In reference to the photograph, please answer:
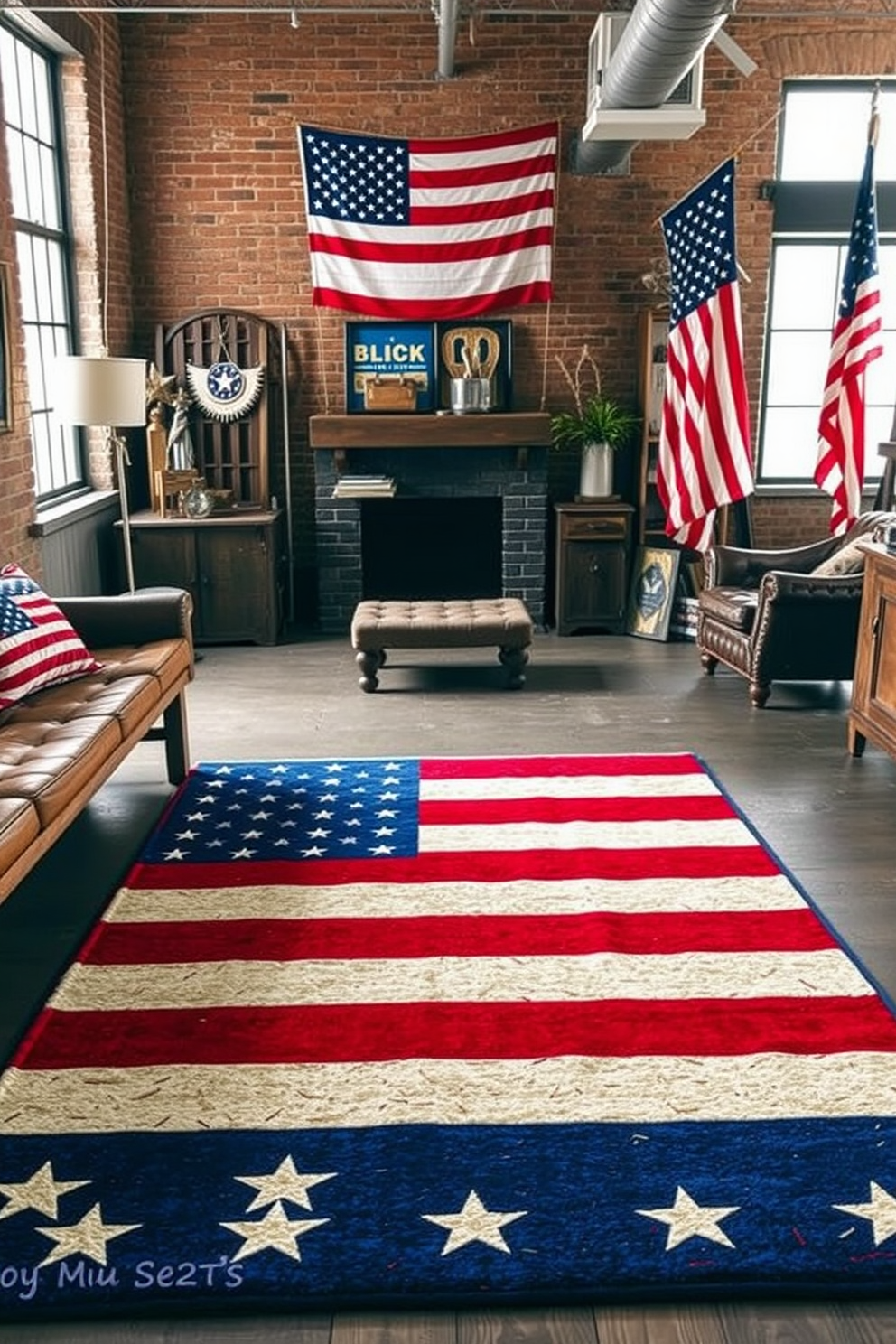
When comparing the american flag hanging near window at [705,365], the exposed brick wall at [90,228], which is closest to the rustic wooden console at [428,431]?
the american flag hanging near window at [705,365]

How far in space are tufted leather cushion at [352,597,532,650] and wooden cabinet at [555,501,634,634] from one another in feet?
4.01

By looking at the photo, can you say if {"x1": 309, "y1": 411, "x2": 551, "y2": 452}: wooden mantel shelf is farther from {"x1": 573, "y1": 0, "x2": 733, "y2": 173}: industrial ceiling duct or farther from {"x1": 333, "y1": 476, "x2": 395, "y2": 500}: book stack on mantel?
{"x1": 573, "y1": 0, "x2": 733, "y2": 173}: industrial ceiling duct

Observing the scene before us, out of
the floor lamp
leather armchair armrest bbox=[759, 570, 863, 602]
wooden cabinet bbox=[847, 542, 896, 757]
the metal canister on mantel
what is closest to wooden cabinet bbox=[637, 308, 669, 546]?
the metal canister on mantel

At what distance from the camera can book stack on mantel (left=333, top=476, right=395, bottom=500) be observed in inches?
283

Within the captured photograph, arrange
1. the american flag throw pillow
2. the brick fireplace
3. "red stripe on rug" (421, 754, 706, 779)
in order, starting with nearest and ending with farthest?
the american flag throw pillow, "red stripe on rug" (421, 754, 706, 779), the brick fireplace

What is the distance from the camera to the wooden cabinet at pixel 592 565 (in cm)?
720

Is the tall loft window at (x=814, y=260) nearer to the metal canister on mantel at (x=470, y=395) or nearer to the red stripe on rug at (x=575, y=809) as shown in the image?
the metal canister on mantel at (x=470, y=395)

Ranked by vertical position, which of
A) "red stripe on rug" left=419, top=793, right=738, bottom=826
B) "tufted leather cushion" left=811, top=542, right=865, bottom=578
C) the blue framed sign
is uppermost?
the blue framed sign

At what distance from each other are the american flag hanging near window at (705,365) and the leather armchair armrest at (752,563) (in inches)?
7.3

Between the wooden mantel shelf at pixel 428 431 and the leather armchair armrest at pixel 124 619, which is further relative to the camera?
the wooden mantel shelf at pixel 428 431

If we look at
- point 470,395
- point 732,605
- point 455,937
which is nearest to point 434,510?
point 470,395

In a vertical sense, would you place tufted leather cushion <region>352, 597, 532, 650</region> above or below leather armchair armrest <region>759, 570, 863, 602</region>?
below

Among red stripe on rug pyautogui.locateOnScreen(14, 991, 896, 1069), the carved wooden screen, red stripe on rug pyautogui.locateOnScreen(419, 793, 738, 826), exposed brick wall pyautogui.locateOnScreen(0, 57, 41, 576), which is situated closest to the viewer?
red stripe on rug pyautogui.locateOnScreen(14, 991, 896, 1069)

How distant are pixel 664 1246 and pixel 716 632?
167 inches
